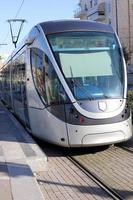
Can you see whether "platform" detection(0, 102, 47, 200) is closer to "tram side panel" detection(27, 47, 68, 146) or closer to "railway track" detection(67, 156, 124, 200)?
"tram side panel" detection(27, 47, 68, 146)

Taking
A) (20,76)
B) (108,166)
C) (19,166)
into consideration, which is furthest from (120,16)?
(19,166)

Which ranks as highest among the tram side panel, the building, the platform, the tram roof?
the building

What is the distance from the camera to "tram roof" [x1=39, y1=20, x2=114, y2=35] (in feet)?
40.7

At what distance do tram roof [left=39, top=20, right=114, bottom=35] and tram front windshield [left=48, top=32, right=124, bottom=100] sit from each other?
0.44 ft

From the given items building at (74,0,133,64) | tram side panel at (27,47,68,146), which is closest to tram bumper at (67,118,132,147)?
tram side panel at (27,47,68,146)

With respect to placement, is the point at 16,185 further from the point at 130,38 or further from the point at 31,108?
the point at 130,38

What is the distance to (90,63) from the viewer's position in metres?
12.2

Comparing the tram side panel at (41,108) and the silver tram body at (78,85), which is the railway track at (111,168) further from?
the tram side panel at (41,108)

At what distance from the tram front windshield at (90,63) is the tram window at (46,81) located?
0.24 metres

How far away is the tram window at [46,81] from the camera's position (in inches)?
460

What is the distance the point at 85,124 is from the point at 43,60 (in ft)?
6.59

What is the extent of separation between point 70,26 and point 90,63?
3.52 ft

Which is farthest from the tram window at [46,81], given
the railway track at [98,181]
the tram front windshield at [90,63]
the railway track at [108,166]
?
the railway track at [98,181]

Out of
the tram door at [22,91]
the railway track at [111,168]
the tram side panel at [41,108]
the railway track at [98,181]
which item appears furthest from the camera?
the tram door at [22,91]
